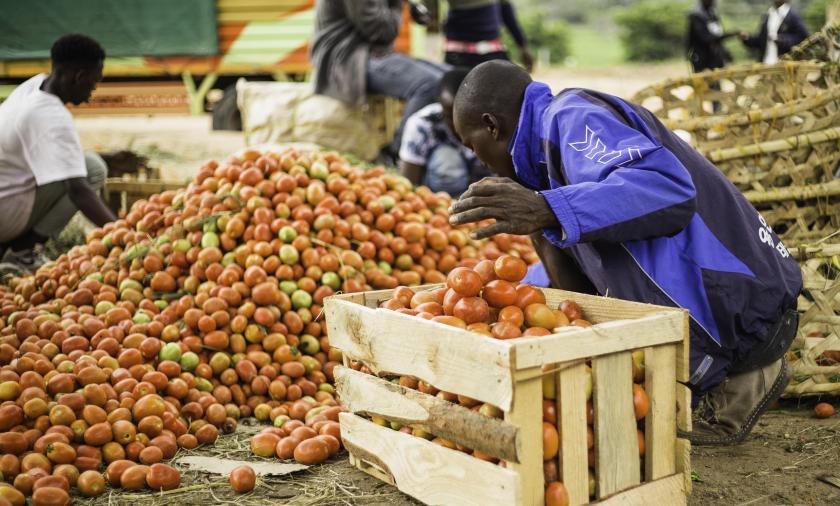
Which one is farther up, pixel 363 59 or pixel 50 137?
pixel 363 59

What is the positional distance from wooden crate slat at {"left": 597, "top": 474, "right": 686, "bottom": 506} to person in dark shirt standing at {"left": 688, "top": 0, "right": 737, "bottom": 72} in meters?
9.00

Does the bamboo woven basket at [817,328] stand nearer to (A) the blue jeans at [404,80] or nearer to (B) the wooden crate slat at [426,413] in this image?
(B) the wooden crate slat at [426,413]

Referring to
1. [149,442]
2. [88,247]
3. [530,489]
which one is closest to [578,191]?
[530,489]

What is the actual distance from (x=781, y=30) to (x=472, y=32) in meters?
5.19

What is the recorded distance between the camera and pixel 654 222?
90.9 inches

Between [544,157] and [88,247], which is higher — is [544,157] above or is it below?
above

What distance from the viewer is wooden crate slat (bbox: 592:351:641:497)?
6.97 ft

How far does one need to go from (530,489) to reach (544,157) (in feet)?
3.61

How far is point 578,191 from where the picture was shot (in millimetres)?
2240

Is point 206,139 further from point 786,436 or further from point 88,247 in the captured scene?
point 786,436

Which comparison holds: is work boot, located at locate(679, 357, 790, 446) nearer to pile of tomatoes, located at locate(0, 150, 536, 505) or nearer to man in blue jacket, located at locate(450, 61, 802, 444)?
man in blue jacket, located at locate(450, 61, 802, 444)

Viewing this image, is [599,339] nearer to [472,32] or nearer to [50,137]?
[50,137]

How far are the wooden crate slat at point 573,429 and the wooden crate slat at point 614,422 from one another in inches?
1.9

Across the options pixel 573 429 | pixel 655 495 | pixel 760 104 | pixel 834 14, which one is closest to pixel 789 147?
pixel 760 104
